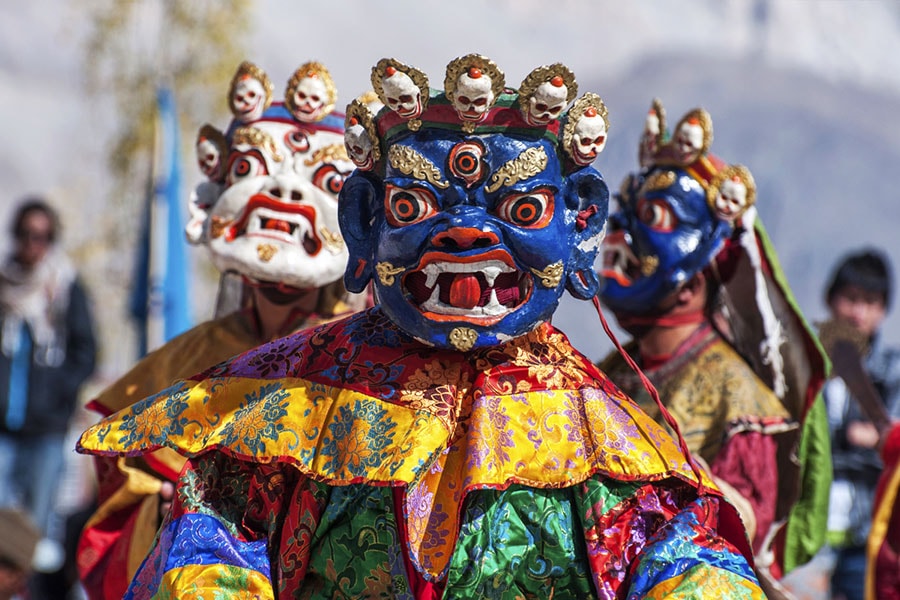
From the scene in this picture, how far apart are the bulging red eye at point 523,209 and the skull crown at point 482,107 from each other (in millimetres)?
147

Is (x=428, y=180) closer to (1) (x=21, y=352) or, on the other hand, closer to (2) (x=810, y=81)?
(1) (x=21, y=352)

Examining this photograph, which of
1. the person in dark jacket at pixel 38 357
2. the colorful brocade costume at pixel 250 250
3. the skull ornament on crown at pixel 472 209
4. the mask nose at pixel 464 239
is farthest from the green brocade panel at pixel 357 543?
the person in dark jacket at pixel 38 357

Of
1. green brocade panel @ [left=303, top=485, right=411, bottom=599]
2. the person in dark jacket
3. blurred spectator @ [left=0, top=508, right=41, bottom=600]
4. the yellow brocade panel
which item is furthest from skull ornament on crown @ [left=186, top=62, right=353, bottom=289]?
the person in dark jacket

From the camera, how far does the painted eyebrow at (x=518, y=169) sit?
11.4 ft

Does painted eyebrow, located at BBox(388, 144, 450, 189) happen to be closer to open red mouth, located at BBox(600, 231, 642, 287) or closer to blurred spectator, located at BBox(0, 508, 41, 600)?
open red mouth, located at BBox(600, 231, 642, 287)

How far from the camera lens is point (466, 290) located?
3477mm

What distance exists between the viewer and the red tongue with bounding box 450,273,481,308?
11.4 feet

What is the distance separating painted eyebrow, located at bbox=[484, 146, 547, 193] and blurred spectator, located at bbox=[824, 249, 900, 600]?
391 cm

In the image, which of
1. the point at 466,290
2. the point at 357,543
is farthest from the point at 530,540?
the point at 466,290

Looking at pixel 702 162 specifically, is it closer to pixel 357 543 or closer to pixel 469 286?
pixel 469 286

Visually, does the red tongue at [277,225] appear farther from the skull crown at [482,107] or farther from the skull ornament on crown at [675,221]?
the skull ornament on crown at [675,221]

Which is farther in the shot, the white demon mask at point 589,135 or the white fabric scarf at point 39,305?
the white fabric scarf at point 39,305

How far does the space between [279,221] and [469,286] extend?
1.32 metres

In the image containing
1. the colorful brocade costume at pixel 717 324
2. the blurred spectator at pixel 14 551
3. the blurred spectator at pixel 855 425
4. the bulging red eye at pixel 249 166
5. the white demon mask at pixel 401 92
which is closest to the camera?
the white demon mask at pixel 401 92
